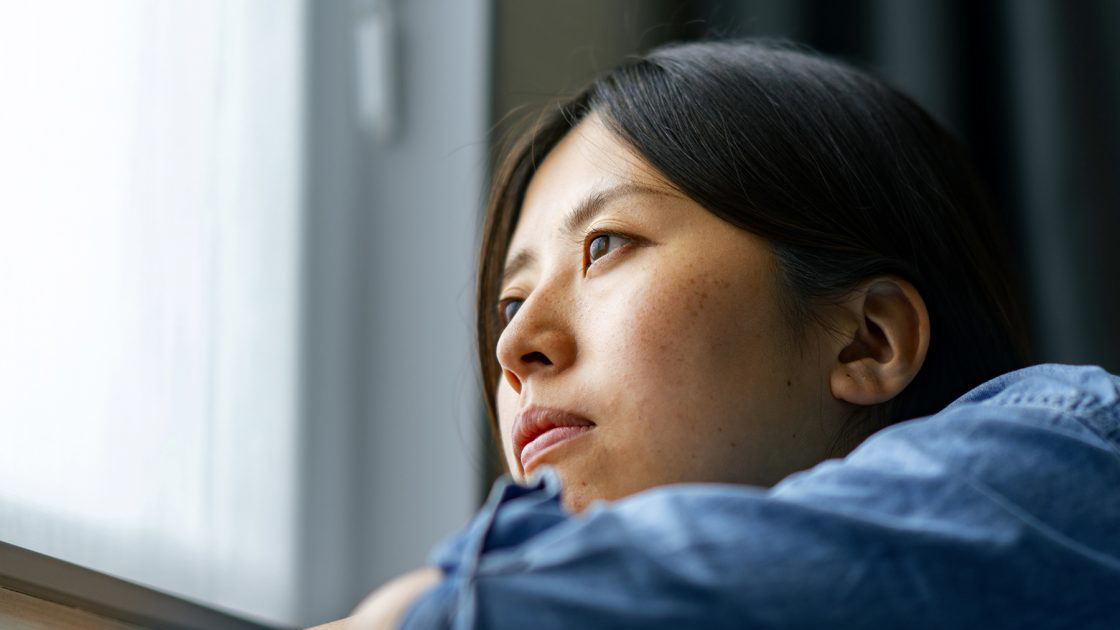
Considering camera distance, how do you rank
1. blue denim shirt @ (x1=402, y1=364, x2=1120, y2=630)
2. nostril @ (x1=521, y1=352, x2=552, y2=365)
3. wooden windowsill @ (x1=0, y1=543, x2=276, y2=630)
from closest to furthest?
blue denim shirt @ (x1=402, y1=364, x2=1120, y2=630), wooden windowsill @ (x1=0, y1=543, x2=276, y2=630), nostril @ (x1=521, y1=352, x2=552, y2=365)

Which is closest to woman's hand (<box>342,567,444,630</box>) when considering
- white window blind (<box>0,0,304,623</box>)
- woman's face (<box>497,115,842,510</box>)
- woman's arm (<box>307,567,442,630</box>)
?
woman's arm (<box>307,567,442,630</box>)

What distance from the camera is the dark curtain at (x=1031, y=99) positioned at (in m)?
1.32

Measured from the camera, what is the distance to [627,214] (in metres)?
0.79

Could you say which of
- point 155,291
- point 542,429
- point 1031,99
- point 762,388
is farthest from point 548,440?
point 1031,99

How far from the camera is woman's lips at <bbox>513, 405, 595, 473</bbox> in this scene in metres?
0.73

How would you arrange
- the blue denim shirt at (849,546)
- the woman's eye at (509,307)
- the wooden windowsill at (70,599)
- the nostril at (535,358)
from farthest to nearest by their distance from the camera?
1. the woman's eye at (509,307)
2. the nostril at (535,358)
3. the wooden windowsill at (70,599)
4. the blue denim shirt at (849,546)

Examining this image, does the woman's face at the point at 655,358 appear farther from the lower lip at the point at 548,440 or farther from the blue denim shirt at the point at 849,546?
the blue denim shirt at the point at 849,546

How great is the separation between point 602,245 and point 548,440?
0.15m

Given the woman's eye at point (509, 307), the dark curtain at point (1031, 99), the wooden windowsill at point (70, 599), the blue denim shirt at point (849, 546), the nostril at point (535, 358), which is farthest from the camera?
the dark curtain at point (1031, 99)

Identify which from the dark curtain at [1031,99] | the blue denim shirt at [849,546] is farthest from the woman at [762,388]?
the dark curtain at [1031,99]

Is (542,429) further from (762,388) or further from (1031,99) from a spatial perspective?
(1031,99)

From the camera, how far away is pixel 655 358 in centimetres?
71

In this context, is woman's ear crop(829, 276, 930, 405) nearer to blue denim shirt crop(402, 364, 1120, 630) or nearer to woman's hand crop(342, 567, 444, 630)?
blue denim shirt crop(402, 364, 1120, 630)

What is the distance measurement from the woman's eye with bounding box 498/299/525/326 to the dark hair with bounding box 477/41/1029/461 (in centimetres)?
16
